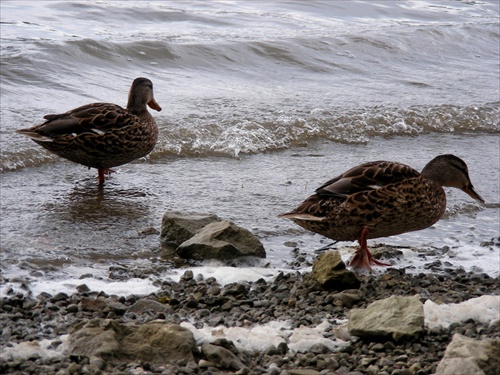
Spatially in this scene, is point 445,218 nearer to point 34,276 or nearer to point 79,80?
point 34,276

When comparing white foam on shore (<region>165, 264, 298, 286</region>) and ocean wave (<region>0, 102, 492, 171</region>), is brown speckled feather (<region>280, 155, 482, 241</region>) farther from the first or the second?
ocean wave (<region>0, 102, 492, 171</region>)

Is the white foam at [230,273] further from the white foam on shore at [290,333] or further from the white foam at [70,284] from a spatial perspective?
the white foam on shore at [290,333]

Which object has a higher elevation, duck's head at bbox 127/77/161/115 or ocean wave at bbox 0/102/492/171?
duck's head at bbox 127/77/161/115

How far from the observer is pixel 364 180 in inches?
239

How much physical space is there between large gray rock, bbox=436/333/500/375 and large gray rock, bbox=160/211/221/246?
109 inches

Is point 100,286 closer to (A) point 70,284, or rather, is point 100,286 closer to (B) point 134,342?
(A) point 70,284

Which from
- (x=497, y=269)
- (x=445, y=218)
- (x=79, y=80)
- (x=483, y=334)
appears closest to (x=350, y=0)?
(x=79, y=80)

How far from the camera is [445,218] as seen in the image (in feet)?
25.0

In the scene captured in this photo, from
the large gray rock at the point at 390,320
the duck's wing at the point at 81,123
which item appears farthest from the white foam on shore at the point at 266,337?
the duck's wing at the point at 81,123

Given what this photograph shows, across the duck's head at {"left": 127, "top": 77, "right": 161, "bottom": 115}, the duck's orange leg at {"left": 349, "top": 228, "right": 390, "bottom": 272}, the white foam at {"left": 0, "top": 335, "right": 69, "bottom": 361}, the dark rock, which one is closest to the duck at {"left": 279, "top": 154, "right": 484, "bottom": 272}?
the duck's orange leg at {"left": 349, "top": 228, "right": 390, "bottom": 272}

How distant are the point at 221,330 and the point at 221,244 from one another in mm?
1447

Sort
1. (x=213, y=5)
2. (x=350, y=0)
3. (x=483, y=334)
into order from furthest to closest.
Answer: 1. (x=350, y=0)
2. (x=213, y=5)
3. (x=483, y=334)

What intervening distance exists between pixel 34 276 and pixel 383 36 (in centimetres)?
1170

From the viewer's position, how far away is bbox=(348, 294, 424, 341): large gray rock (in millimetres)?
4574
